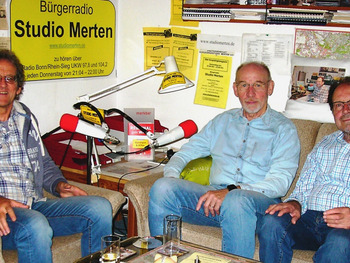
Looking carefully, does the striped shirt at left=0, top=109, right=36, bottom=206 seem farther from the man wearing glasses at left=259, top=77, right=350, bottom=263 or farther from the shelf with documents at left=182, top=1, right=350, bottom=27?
the shelf with documents at left=182, top=1, right=350, bottom=27

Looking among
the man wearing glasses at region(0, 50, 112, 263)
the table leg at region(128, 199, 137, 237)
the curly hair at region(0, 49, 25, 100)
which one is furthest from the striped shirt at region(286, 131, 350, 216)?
the curly hair at region(0, 49, 25, 100)

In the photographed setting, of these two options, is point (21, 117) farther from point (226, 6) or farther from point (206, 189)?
point (226, 6)

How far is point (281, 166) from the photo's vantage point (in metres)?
2.49

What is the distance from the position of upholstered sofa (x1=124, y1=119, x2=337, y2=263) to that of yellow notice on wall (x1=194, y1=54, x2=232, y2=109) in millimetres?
604

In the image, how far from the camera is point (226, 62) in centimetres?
319

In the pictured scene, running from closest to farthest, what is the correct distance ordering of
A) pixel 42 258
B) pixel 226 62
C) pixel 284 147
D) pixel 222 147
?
pixel 42 258 < pixel 284 147 < pixel 222 147 < pixel 226 62

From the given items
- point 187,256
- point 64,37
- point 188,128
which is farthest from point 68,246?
point 64,37

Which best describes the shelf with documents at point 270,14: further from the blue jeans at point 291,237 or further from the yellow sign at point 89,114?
the blue jeans at point 291,237

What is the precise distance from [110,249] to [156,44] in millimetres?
1950

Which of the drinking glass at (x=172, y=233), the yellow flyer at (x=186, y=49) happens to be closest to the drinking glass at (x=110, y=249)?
the drinking glass at (x=172, y=233)

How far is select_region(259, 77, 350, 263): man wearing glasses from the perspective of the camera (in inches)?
83.6

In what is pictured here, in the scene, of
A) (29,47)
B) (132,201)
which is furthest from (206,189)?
(29,47)

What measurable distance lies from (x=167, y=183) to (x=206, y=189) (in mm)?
227

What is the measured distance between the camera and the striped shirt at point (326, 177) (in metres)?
2.32
